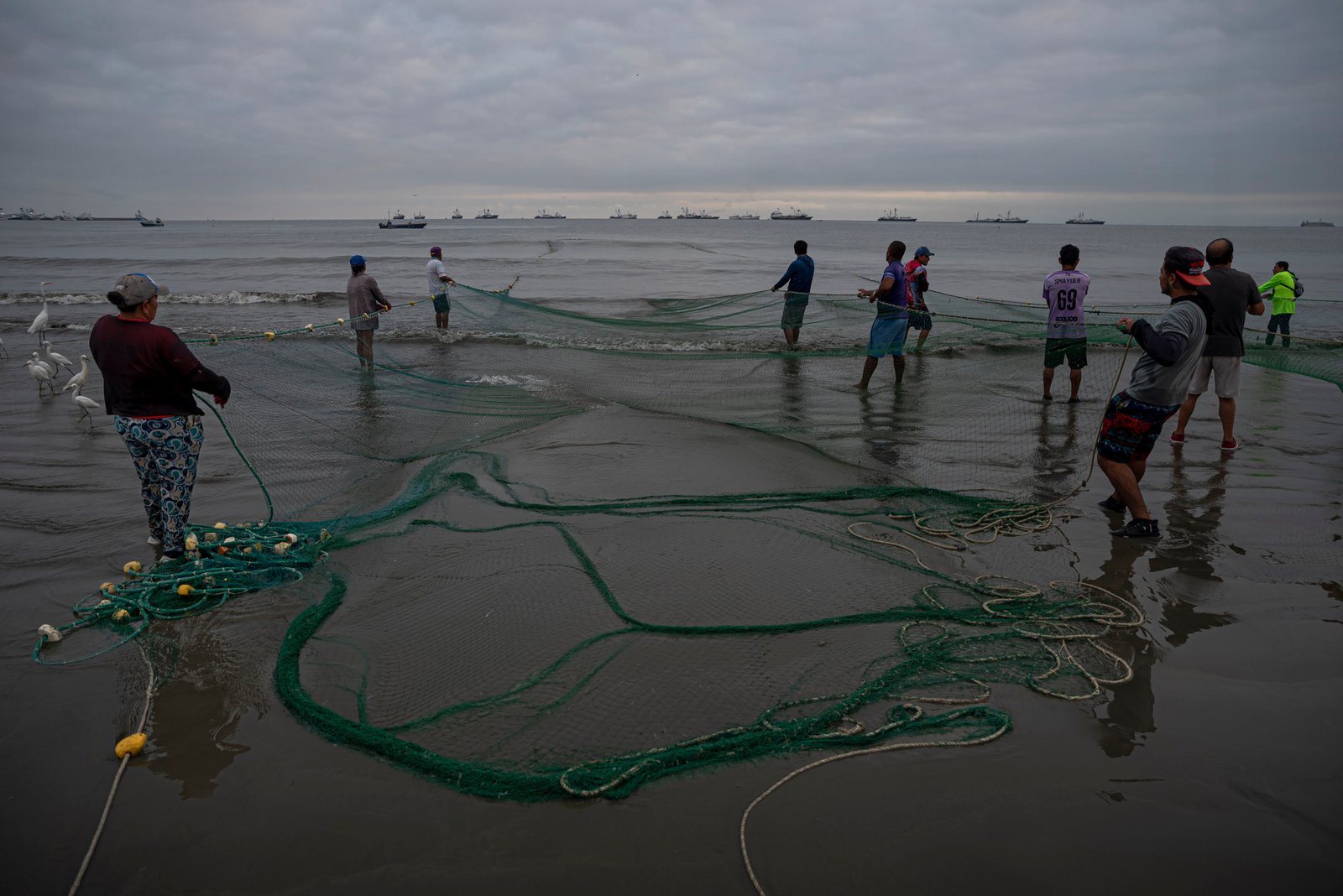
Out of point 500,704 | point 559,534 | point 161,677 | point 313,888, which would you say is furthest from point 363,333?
point 313,888

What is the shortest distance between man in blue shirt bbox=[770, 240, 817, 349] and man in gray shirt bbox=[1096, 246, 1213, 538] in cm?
526

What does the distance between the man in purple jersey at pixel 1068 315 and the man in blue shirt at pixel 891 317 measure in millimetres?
1419

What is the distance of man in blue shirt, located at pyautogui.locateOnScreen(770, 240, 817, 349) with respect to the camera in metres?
9.71

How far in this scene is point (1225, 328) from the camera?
20.3 ft

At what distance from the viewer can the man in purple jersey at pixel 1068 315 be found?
24.7ft

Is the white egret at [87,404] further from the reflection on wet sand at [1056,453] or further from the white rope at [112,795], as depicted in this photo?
the reflection on wet sand at [1056,453]

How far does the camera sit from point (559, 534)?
4.52m

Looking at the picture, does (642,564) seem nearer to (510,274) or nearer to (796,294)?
(796,294)

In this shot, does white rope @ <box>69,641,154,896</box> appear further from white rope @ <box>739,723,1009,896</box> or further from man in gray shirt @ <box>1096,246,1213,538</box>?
man in gray shirt @ <box>1096,246,1213,538</box>

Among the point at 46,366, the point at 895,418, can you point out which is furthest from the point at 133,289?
the point at 46,366

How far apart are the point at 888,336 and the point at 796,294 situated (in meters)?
1.73

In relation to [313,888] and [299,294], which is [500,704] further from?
[299,294]

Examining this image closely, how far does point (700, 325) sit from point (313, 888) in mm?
8198

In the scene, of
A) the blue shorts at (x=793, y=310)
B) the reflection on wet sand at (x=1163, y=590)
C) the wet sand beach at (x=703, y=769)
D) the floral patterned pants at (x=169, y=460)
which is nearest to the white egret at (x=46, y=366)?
the wet sand beach at (x=703, y=769)
